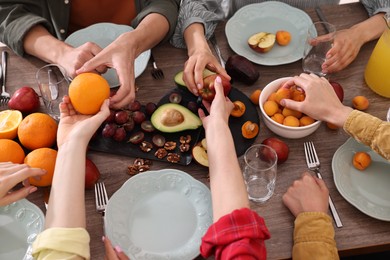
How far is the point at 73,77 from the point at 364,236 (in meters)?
0.84

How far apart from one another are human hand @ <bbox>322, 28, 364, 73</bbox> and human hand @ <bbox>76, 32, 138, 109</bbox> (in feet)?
1.89

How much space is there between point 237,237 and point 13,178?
51 centimetres

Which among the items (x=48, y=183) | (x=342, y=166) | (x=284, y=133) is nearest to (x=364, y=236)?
(x=342, y=166)

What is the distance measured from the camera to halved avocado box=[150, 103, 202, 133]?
3.73ft

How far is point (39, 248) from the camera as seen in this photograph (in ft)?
2.78

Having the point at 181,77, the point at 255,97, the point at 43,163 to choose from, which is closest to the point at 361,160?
the point at 255,97

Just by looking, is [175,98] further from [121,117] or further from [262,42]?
[262,42]

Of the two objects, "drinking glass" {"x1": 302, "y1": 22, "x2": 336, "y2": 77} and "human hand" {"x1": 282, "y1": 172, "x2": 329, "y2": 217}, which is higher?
"drinking glass" {"x1": 302, "y1": 22, "x2": 336, "y2": 77}

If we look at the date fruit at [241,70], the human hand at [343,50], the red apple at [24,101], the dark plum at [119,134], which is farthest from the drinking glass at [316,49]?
the red apple at [24,101]

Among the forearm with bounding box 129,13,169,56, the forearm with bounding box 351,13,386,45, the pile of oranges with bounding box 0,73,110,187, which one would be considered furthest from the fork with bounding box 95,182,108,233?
the forearm with bounding box 351,13,386,45

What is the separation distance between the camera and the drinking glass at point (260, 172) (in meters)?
1.04

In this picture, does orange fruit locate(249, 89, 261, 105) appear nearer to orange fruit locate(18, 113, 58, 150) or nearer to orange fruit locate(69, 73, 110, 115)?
orange fruit locate(69, 73, 110, 115)

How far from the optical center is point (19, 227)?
99 centimetres

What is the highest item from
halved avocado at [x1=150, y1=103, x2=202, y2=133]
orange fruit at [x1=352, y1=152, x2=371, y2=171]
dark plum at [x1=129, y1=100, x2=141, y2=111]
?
dark plum at [x1=129, y1=100, x2=141, y2=111]
